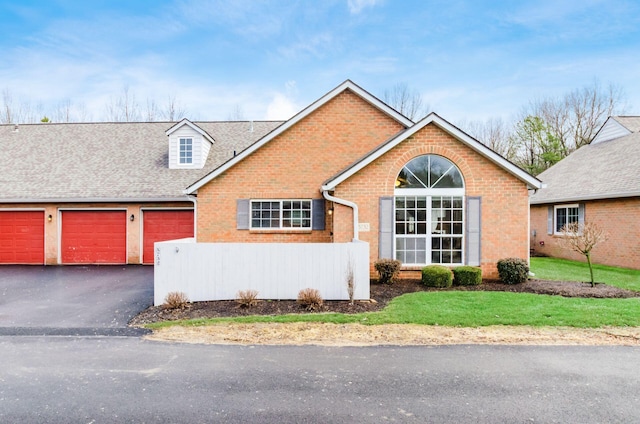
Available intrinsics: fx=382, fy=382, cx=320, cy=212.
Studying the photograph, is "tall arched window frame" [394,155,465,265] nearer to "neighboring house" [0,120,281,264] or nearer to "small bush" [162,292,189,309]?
"small bush" [162,292,189,309]

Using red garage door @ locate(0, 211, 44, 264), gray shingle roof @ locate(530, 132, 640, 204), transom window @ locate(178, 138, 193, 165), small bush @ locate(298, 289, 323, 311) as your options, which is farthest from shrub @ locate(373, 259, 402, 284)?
red garage door @ locate(0, 211, 44, 264)

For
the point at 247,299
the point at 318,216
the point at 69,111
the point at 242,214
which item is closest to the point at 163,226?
the point at 242,214

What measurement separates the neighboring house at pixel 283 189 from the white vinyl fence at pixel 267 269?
2430mm

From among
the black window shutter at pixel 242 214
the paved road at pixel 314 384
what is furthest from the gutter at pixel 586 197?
the black window shutter at pixel 242 214

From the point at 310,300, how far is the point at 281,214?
5.41 meters

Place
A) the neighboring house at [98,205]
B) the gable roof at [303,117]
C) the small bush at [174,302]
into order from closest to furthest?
the small bush at [174,302]
the gable roof at [303,117]
the neighboring house at [98,205]

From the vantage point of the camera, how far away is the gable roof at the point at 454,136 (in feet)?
36.8

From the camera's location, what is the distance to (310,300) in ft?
28.4

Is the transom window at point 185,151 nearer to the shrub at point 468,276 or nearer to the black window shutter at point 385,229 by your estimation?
the black window shutter at point 385,229

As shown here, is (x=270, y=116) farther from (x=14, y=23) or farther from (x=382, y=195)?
(x=382, y=195)

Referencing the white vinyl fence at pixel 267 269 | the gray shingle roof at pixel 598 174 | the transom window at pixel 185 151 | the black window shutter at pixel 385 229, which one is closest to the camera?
the white vinyl fence at pixel 267 269

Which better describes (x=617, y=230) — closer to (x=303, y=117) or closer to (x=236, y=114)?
(x=303, y=117)

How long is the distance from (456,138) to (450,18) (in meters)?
7.14

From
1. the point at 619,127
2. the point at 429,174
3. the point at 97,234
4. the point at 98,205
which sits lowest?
the point at 97,234
